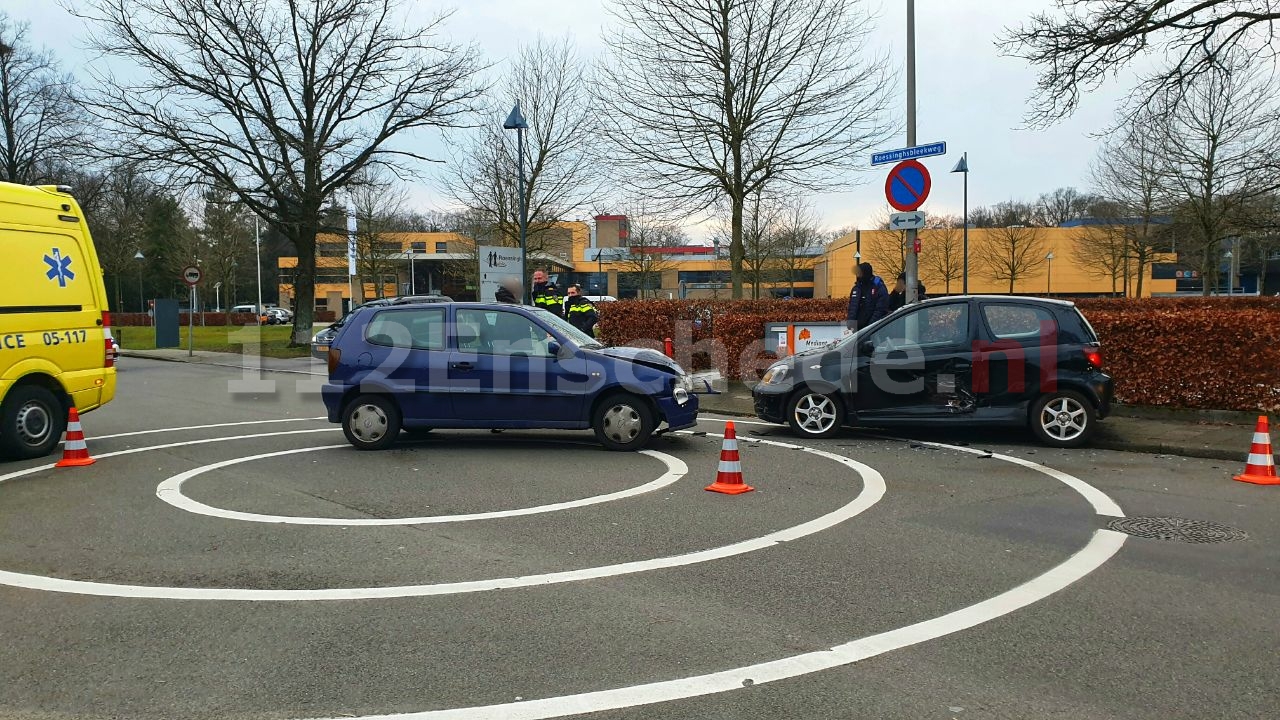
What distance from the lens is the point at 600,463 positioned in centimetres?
874

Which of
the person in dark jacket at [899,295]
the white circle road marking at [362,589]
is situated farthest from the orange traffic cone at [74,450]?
the person in dark jacket at [899,295]

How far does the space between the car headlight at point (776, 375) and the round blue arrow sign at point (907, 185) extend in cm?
357

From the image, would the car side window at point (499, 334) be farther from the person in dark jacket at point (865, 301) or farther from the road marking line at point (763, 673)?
the road marking line at point (763, 673)

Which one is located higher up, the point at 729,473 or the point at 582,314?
the point at 582,314

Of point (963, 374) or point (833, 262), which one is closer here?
point (963, 374)

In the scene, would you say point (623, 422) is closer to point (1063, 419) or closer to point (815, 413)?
point (815, 413)

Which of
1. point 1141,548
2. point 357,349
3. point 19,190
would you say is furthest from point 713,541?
point 19,190

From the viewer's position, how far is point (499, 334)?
9.54 metres

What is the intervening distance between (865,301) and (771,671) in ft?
32.1

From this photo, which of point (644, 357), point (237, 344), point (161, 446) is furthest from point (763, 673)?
point (237, 344)

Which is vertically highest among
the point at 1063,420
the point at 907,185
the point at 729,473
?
the point at 907,185

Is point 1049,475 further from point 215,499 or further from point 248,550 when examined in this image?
point 215,499

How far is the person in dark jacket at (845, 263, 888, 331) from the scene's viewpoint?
41.8 ft

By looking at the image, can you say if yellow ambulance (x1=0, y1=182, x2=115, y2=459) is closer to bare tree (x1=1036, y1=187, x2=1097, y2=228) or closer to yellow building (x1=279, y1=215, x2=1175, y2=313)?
yellow building (x1=279, y1=215, x2=1175, y2=313)
